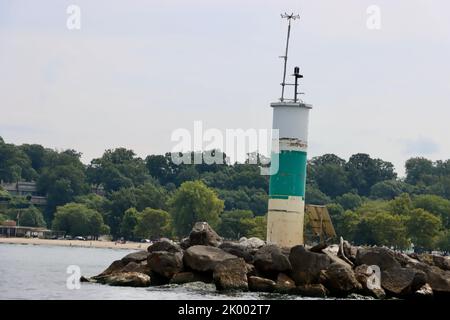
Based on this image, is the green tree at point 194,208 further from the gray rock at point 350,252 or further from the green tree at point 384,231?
the gray rock at point 350,252

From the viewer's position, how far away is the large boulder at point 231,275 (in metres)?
43.1

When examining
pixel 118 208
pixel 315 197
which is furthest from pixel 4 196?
pixel 315 197

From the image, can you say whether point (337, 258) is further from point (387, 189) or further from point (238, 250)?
point (387, 189)

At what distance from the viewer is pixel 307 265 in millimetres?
43938

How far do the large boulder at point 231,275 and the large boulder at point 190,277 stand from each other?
0.99 meters

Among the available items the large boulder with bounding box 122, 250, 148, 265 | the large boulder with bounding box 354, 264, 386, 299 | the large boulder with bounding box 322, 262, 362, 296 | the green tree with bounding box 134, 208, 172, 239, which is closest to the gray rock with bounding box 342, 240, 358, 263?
the large boulder with bounding box 354, 264, 386, 299

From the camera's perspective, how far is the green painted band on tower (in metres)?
49.3

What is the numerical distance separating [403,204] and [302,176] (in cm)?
5952

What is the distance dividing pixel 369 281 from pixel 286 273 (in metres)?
2.84

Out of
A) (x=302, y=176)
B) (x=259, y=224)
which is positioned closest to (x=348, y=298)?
(x=302, y=176)

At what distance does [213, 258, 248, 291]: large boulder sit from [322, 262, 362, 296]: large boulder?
9.21ft

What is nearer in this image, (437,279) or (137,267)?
(137,267)

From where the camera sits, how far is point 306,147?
164ft
